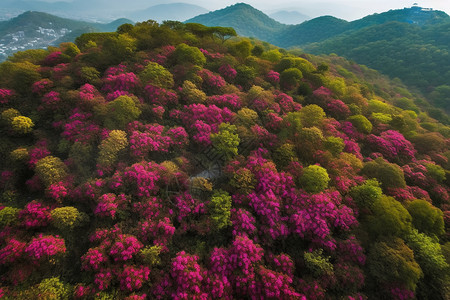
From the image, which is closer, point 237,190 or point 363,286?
point 363,286

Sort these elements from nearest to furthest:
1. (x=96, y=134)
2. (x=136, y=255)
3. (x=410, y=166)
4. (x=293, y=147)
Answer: (x=136, y=255), (x=96, y=134), (x=293, y=147), (x=410, y=166)

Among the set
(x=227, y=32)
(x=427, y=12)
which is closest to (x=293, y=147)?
(x=227, y=32)

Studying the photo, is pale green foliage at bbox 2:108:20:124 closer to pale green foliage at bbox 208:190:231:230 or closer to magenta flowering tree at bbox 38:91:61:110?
magenta flowering tree at bbox 38:91:61:110

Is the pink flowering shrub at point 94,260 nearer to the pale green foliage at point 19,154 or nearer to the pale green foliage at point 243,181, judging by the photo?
the pale green foliage at point 243,181

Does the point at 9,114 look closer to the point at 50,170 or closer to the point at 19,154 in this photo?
the point at 19,154

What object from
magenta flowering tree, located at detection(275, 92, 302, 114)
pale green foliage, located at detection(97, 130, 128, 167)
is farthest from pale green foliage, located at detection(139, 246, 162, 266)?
magenta flowering tree, located at detection(275, 92, 302, 114)

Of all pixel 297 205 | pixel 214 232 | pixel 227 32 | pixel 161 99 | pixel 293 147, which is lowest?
pixel 214 232

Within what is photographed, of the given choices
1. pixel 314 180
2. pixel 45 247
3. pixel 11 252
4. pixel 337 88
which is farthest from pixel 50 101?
pixel 337 88

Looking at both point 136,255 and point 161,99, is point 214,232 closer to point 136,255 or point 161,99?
point 136,255
